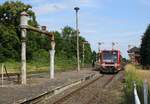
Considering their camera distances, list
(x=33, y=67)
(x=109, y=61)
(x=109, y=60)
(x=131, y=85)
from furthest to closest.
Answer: (x=33, y=67)
(x=109, y=60)
(x=109, y=61)
(x=131, y=85)

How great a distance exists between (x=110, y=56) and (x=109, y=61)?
0.84 meters

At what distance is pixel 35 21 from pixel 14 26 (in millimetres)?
11467

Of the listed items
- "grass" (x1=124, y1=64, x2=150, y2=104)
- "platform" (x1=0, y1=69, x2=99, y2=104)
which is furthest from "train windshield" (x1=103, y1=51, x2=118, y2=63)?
"platform" (x1=0, y1=69, x2=99, y2=104)

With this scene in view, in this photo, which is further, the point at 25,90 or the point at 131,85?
the point at 25,90

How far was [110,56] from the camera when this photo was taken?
58688 mm

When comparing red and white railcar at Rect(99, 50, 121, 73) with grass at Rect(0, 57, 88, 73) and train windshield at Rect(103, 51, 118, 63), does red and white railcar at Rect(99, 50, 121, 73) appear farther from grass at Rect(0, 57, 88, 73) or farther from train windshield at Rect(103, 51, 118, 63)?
grass at Rect(0, 57, 88, 73)

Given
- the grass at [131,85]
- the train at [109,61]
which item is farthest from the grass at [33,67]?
the grass at [131,85]

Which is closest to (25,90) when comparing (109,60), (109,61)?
(109,61)

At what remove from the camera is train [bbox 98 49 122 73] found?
190 ft

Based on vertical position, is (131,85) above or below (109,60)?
below

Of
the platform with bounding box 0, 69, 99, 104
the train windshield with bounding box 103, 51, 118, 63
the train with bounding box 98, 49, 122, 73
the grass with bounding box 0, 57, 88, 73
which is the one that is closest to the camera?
the platform with bounding box 0, 69, 99, 104

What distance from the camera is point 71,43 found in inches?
5404

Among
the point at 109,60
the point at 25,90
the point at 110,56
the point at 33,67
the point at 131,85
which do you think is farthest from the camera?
the point at 33,67

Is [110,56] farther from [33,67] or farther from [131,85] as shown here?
[131,85]
